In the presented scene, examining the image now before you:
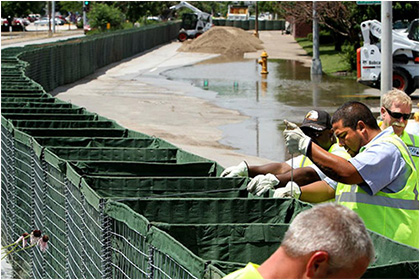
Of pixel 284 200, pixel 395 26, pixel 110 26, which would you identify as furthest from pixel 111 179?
pixel 110 26

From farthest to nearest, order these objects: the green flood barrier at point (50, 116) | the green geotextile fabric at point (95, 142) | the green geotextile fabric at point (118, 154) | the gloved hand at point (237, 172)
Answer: the green flood barrier at point (50, 116), the green geotextile fabric at point (95, 142), the green geotextile fabric at point (118, 154), the gloved hand at point (237, 172)

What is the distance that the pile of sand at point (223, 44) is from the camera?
174ft

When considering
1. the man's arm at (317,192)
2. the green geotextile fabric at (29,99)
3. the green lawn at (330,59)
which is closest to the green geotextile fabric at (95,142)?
the man's arm at (317,192)

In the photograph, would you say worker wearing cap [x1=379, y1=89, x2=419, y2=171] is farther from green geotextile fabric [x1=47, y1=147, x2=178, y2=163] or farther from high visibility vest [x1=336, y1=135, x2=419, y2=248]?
green geotextile fabric [x1=47, y1=147, x2=178, y2=163]

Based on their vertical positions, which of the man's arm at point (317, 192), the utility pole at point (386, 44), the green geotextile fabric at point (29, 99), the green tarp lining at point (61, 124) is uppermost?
the utility pole at point (386, 44)

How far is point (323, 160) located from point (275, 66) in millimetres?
37127

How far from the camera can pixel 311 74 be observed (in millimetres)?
36281

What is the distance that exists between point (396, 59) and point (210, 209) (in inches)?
872

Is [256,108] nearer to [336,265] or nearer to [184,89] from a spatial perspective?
[184,89]

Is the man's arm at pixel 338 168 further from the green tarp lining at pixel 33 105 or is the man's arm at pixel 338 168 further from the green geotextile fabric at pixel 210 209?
the green tarp lining at pixel 33 105

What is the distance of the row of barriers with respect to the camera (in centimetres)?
470

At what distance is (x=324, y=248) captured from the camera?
2.54 meters

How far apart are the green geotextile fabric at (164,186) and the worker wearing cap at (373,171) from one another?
1.06 m

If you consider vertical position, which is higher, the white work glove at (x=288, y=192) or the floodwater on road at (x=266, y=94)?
the white work glove at (x=288, y=192)
